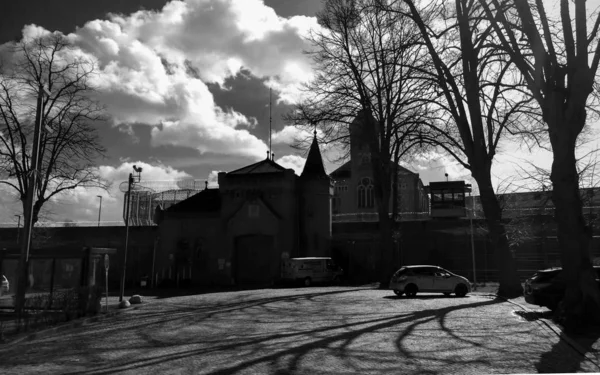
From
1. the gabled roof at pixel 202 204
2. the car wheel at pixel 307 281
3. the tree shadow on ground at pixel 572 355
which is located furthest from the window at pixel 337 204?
the tree shadow on ground at pixel 572 355

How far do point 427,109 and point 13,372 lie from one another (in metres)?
22.3

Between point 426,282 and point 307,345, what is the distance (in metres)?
15.6

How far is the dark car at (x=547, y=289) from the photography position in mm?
16891

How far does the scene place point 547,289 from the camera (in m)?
17.1

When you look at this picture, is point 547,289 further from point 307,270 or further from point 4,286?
point 4,286

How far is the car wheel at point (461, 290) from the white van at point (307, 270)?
488 inches

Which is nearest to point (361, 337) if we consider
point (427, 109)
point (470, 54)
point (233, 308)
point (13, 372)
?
point (13, 372)

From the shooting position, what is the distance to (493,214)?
23.8 meters

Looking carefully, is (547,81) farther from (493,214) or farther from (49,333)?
(49,333)

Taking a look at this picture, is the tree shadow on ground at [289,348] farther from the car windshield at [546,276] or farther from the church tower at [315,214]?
the church tower at [315,214]

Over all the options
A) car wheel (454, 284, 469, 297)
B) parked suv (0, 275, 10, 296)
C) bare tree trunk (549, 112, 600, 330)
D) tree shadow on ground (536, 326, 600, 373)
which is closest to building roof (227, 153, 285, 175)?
car wheel (454, 284, 469, 297)

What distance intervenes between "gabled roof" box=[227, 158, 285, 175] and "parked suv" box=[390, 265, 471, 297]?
17.5 m

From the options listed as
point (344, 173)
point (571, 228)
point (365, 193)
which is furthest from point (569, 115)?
point (344, 173)

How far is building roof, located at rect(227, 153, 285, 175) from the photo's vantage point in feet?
134
